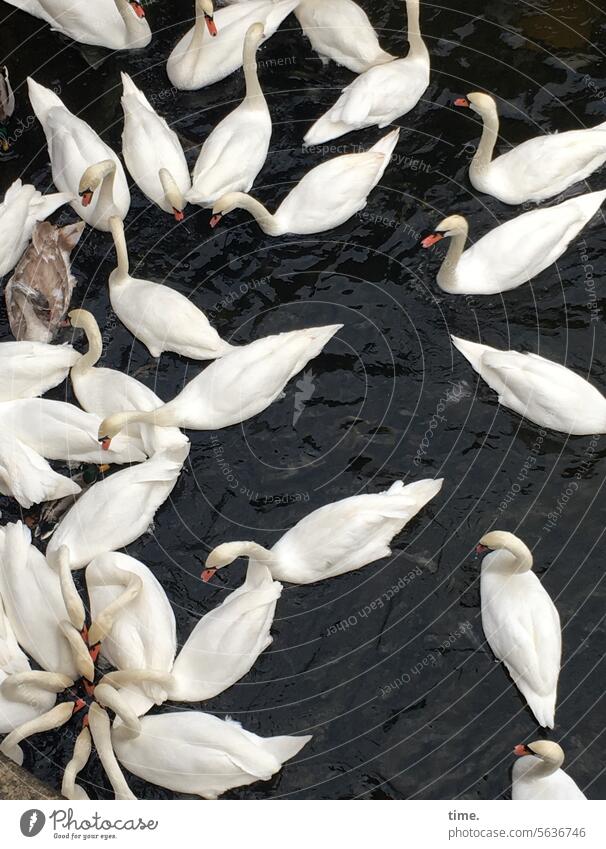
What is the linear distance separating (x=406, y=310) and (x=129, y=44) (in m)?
3.57

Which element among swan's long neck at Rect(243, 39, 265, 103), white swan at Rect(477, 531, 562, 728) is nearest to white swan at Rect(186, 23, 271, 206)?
swan's long neck at Rect(243, 39, 265, 103)

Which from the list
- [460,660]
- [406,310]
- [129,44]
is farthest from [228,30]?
[460,660]

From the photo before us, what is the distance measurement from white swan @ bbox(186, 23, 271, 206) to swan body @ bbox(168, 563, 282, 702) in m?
3.20

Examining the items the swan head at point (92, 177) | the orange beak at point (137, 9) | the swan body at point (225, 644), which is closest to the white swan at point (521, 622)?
the swan body at point (225, 644)

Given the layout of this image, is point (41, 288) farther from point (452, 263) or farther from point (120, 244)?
point (452, 263)

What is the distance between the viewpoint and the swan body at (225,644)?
26.6ft

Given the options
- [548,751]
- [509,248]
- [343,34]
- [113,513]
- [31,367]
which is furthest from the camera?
[343,34]

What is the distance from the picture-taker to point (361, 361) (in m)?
9.57

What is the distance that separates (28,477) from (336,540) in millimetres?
2143

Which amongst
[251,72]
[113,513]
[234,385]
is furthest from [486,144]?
[113,513]

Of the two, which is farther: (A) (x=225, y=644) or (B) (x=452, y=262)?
(B) (x=452, y=262)

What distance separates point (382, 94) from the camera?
10250 millimetres

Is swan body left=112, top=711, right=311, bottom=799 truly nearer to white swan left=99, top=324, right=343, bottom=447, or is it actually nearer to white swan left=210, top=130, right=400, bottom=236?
white swan left=99, top=324, right=343, bottom=447
